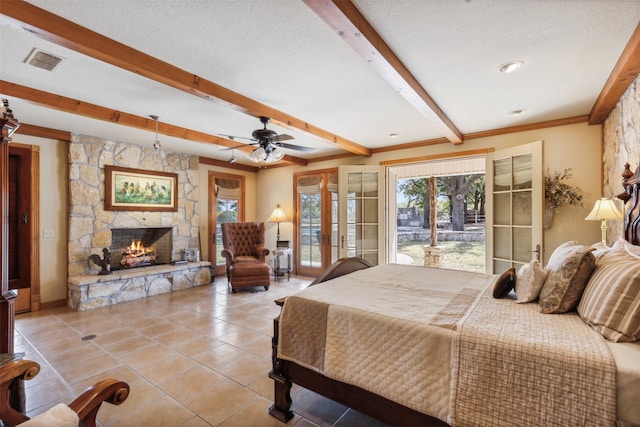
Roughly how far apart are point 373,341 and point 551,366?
750 millimetres

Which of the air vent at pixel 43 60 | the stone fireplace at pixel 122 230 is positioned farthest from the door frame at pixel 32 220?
the air vent at pixel 43 60

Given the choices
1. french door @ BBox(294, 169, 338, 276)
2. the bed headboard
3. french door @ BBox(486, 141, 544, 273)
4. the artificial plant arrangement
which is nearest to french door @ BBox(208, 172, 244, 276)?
french door @ BBox(294, 169, 338, 276)

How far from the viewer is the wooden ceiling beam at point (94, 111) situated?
276 centimetres

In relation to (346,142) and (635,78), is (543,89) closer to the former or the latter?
(635,78)

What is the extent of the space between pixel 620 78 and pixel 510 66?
2.85 ft

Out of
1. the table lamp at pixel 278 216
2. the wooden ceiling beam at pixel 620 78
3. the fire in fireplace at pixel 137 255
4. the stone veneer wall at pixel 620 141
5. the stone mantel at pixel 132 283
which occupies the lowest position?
the stone mantel at pixel 132 283

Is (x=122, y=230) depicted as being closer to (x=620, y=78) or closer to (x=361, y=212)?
(x=361, y=212)

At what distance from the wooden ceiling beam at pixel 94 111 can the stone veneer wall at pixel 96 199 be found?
1482 mm

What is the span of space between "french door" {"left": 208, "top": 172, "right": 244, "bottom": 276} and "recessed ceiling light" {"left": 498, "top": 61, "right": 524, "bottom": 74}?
17.8ft

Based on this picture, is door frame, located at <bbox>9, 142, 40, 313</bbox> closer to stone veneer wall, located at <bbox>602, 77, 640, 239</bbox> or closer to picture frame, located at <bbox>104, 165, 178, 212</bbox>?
picture frame, located at <bbox>104, 165, 178, 212</bbox>

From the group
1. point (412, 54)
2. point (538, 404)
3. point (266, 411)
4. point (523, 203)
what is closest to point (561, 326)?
point (538, 404)

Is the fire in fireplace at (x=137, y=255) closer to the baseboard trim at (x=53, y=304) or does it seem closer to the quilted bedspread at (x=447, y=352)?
the baseboard trim at (x=53, y=304)

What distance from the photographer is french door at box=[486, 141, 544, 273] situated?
3535 mm

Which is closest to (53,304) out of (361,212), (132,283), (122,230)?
(132,283)
